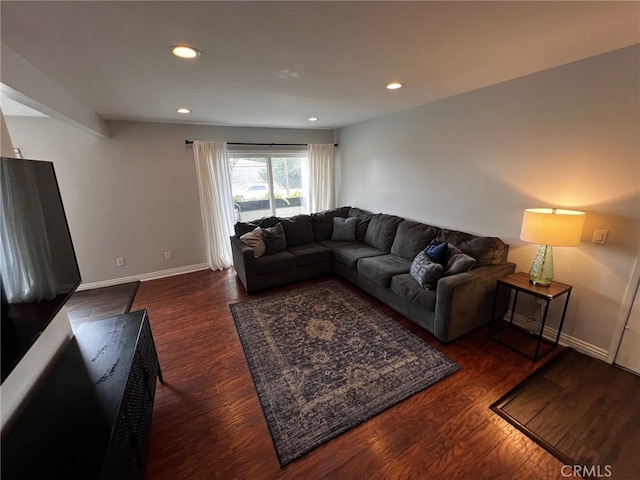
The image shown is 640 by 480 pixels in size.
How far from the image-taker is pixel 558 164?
2.21 m

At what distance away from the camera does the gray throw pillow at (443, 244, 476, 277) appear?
7.99 ft

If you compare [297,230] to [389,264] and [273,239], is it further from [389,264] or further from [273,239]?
[389,264]

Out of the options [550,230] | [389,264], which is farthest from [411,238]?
[550,230]

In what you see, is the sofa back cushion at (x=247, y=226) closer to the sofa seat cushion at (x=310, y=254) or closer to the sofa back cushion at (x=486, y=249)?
the sofa seat cushion at (x=310, y=254)

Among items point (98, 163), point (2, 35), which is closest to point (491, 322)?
point (2, 35)

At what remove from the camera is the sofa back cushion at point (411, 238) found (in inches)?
126

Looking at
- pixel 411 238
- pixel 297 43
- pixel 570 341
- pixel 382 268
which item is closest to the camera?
pixel 297 43

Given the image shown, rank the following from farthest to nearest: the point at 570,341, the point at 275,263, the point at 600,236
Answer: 1. the point at 275,263
2. the point at 570,341
3. the point at 600,236

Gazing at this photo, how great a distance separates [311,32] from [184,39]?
0.73m

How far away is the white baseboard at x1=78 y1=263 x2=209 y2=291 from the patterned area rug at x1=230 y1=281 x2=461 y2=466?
1.66 meters

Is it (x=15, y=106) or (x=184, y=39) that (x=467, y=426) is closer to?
(x=184, y=39)

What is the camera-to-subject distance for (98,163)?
3.54m

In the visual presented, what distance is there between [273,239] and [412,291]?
202 cm

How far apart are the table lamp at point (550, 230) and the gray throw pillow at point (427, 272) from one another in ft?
2.38
